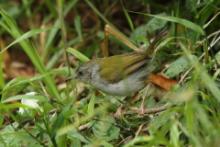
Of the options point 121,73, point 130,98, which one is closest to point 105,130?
point 121,73

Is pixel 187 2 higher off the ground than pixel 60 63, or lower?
higher

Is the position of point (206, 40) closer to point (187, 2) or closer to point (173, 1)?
point (187, 2)

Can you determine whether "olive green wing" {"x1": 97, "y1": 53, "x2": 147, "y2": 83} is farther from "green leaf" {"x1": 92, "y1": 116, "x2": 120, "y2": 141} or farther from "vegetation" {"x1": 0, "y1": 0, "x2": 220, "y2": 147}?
"green leaf" {"x1": 92, "y1": 116, "x2": 120, "y2": 141}

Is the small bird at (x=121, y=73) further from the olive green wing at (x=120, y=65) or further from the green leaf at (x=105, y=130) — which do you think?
the green leaf at (x=105, y=130)

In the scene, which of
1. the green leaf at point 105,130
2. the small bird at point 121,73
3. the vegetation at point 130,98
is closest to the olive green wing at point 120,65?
the small bird at point 121,73

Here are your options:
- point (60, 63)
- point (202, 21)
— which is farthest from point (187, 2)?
point (60, 63)

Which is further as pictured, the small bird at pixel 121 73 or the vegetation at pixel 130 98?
the small bird at pixel 121 73

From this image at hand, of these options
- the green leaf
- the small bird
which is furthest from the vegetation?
the small bird
